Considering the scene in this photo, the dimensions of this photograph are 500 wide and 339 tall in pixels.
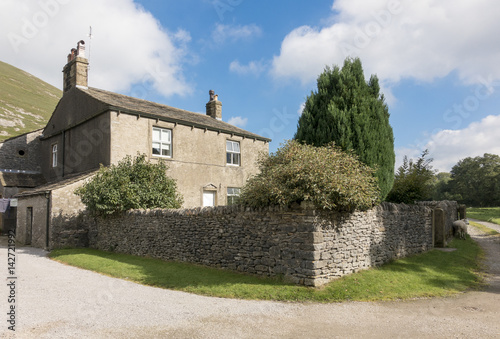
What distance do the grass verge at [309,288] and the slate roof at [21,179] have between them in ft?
39.8

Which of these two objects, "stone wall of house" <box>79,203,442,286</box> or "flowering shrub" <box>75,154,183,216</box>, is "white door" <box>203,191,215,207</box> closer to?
"flowering shrub" <box>75,154,183,216</box>

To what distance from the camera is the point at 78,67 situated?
21.4m

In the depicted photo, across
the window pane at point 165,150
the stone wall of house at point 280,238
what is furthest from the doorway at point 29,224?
the window pane at point 165,150

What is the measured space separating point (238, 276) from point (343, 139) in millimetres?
6445

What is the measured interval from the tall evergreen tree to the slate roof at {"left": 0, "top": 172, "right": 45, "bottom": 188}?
20.7m

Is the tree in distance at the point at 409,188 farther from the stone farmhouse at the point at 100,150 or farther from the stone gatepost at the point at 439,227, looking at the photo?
the stone farmhouse at the point at 100,150

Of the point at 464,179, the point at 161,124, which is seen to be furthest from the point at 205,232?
the point at 464,179

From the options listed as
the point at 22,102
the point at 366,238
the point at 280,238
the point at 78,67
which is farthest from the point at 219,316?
the point at 22,102

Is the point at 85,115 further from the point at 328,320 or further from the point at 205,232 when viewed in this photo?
the point at 328,320

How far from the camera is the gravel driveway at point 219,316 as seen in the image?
6.15 metres

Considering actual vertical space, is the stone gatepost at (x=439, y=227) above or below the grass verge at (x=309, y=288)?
above

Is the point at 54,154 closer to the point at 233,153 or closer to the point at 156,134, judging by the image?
the point at 156,134

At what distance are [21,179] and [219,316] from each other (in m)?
23.4

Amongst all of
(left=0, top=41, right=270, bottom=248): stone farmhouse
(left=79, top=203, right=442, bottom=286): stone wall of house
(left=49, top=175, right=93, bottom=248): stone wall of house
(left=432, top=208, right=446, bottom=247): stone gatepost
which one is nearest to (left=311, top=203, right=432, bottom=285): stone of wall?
(left=79, top=203, right=442, bottom=286): stone wall of house
